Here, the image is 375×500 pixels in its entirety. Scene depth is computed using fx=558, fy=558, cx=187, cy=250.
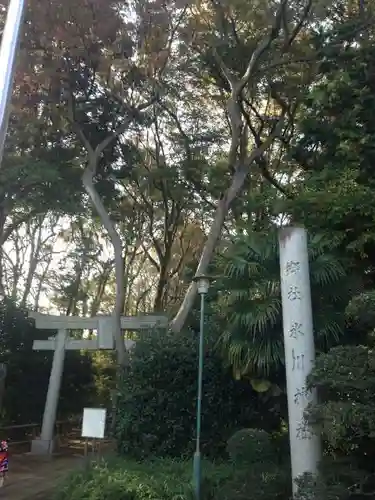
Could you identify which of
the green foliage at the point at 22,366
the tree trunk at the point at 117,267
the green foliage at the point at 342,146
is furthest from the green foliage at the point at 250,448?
the green foliage at the point at 22,366

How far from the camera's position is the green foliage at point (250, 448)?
7129 mm

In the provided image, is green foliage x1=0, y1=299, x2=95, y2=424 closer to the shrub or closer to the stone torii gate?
the stone torii gate

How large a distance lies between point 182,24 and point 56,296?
46.9 feet

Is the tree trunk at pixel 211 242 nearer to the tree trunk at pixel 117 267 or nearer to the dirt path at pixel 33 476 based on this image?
the tree trunk at pixel 117 267

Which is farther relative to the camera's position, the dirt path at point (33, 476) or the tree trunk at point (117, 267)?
the tree trunk at point (117, 267)

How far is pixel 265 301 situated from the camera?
785 centimetres

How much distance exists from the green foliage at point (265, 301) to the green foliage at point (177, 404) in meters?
1.52

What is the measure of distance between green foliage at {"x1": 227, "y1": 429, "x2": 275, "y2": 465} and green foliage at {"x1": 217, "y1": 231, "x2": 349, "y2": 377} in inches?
37.4

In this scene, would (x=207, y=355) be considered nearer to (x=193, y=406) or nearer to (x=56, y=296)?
(x=193, y=406)

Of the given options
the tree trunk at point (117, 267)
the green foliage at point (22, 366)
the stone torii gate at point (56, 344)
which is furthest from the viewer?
the green foliage at point (22, 366)

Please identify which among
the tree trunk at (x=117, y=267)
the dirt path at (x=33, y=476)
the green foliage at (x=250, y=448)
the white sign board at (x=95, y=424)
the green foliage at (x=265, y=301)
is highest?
the tree trunk at (x=117, y=267)

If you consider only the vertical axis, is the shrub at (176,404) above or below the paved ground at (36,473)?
above

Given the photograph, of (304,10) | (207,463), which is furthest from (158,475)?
(304,10)

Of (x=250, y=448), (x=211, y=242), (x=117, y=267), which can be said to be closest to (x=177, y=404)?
(x=250, y=448)
